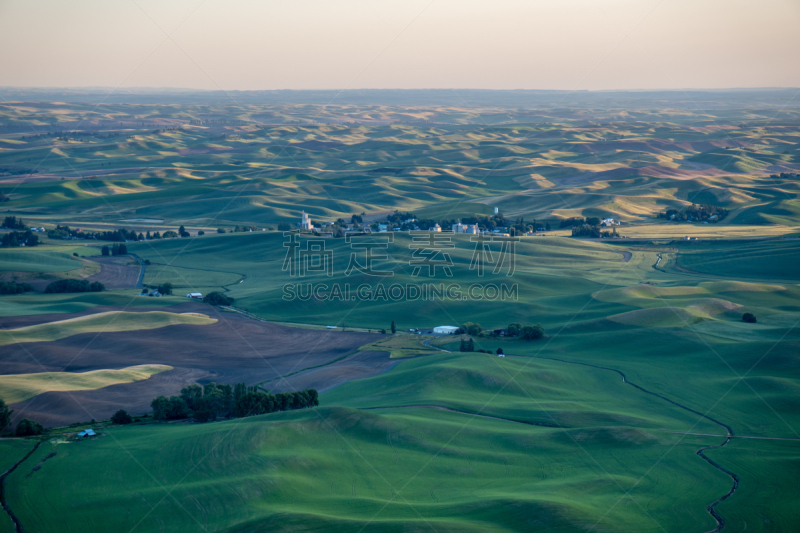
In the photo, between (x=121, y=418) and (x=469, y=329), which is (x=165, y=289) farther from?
(x=121, y=418)

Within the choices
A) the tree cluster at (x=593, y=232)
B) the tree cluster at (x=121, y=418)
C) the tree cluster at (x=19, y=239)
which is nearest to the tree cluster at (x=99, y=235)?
the tree cluster at (x=19, y=239)

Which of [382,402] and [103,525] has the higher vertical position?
[103,525]

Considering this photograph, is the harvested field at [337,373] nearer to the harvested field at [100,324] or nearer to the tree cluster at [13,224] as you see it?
the harvested field at [100,324]

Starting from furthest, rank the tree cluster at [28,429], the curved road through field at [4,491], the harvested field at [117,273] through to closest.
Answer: the harvested field at [117,273], the tree cluster at [28,429], the curved road through field at [4,491]

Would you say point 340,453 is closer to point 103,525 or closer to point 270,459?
point 270,459

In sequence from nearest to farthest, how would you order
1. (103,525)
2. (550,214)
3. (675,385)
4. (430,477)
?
(103,525) → (430,477) → (675,385) → (550,214)

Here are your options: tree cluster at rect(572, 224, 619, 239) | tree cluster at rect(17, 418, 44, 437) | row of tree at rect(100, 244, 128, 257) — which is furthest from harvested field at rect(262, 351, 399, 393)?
tree cluster at rect(572, 224, 619, 239)

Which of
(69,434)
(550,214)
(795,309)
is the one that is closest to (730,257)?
(795,309)

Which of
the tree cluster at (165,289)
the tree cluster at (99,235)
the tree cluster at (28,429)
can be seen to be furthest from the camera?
the tree cluster at (99,235)
